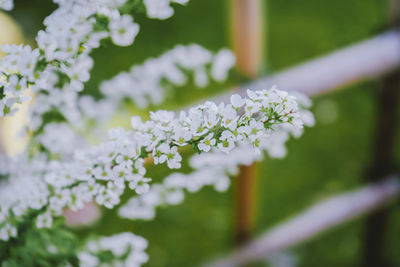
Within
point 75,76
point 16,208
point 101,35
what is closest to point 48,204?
point 16,208

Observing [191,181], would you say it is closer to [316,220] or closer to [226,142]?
[226,142]

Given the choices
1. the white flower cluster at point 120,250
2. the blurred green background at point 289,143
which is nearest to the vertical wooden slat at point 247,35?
the blurred green background at point 289,143

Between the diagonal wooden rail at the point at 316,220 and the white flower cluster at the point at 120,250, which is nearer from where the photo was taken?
the white flower cluster at the point at 120,250

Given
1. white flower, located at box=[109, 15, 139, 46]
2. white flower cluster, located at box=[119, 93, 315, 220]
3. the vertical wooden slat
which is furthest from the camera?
the vertical wooden slat

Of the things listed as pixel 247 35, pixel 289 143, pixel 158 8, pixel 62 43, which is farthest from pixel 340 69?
Answer: pixel 289 143

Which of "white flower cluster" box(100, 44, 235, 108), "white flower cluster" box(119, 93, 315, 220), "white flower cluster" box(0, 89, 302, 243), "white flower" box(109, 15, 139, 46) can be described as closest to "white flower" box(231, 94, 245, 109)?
"white flower cluster" box(0, 89, 302, 243)

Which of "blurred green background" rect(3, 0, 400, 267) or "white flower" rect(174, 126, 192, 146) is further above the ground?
"blurred green background" rect(3, 0, 400, 267)

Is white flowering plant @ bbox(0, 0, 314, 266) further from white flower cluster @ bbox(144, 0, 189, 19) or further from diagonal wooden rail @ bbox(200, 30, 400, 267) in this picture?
diagonal wooden rail @ bbox(200, 30, 400, 267)

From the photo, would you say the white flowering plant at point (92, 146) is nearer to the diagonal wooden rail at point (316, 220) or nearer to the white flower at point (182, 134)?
the white flower at point (182, 134)
